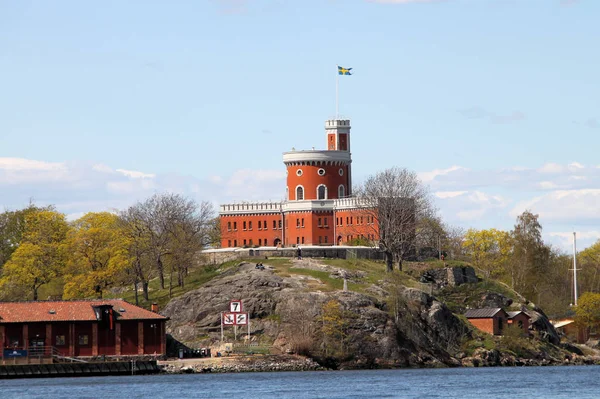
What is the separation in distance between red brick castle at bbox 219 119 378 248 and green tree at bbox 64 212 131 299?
25019mm

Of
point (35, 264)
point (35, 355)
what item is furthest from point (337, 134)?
point (35, 355)

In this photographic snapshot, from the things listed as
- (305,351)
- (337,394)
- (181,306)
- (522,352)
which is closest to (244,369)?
(305,351)

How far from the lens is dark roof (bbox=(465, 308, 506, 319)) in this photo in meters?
130

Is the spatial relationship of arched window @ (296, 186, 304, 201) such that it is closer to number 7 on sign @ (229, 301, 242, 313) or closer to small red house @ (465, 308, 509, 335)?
small red house @ (465, 308, 509, 335)

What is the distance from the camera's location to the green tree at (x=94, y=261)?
126562 millimetres

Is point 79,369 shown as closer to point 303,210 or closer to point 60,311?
point 60,311

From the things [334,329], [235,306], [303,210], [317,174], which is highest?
[317,174]

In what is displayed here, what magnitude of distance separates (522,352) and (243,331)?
95.3ft

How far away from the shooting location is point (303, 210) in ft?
499

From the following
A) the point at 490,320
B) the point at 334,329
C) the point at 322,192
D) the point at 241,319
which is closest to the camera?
the point at 334,329

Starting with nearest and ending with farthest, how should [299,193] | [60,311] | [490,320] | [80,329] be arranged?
[80,329] < [60,311] < [490,320] < [299,193]

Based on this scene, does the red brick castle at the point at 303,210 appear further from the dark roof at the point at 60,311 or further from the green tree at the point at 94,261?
the dark roof at the point at 60,311

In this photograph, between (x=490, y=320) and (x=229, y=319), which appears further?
(x=490, y=320)

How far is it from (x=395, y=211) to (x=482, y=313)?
16.1 metres
